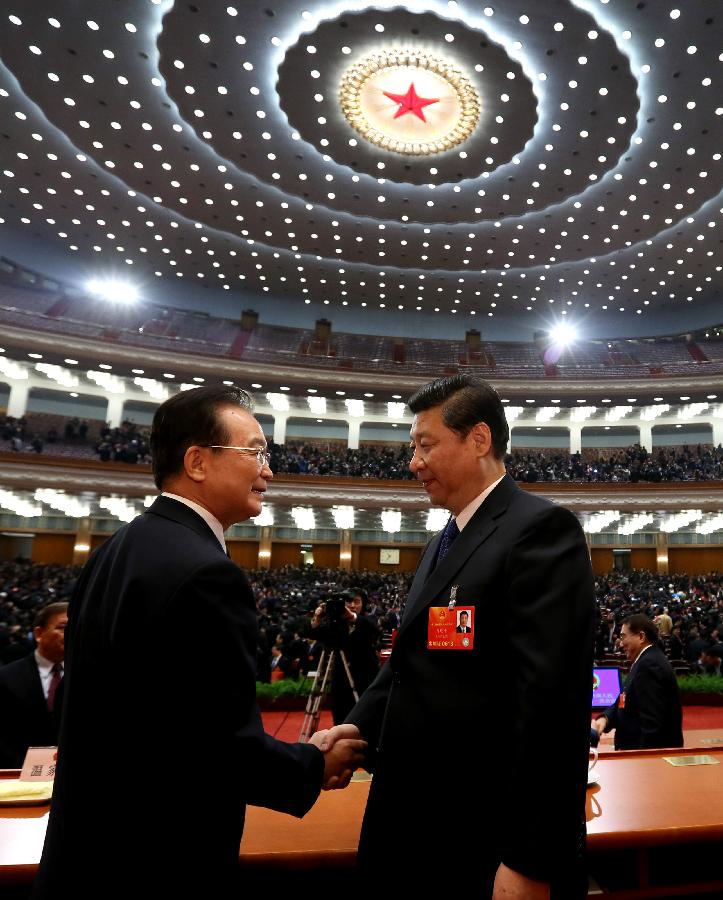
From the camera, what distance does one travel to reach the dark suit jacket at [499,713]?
1.22m

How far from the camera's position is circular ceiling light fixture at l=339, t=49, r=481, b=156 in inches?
520

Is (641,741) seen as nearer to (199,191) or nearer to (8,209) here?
(199,191)

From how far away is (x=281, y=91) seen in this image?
13852mm

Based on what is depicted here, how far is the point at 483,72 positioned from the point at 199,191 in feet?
30.7

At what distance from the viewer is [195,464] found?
1559mm

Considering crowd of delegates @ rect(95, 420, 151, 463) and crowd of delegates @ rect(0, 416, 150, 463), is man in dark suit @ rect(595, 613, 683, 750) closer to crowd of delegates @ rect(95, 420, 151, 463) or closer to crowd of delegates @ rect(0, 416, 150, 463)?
crowd of delegates @ rect(95, 420, 151, 463)

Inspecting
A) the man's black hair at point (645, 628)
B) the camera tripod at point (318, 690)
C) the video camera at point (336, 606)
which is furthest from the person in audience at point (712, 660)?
the video camera at point (336, 606)

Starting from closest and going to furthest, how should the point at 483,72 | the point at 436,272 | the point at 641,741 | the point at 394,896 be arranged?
the point at 394,896 → the point at 641,741 → the point at 483,72 → the point at 436,272

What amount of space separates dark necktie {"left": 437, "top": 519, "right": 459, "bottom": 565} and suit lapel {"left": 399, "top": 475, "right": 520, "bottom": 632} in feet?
0.40

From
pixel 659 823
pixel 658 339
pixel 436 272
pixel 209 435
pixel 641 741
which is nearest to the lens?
pixel 209 435

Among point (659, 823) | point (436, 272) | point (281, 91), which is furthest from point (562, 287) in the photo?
point (659, 823)

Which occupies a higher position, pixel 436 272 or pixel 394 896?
pixel 436 272

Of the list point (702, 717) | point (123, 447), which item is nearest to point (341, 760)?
point (702, 717)

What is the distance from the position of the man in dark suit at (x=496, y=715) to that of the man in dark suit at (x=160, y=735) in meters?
0.34
